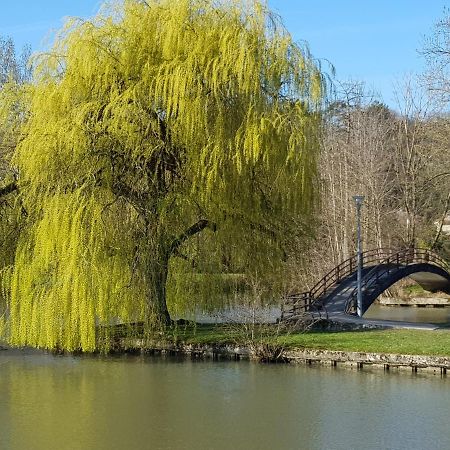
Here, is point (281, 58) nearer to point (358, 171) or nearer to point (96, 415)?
point (96, 415)

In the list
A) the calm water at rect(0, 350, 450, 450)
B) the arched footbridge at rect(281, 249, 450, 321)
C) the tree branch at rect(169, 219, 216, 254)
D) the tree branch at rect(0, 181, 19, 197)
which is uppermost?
the tree branch at rect(0, 181, 19, 197)

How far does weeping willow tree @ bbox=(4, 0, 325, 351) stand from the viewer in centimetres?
1883

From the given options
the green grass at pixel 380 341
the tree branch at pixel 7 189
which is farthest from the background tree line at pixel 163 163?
the green grass at pixel 380 341

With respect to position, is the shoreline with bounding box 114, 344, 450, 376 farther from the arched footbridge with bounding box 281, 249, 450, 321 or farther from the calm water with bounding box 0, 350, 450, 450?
the arched footbridge with bounding box 281, 249, 450, 321

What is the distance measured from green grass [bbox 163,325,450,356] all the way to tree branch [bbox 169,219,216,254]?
2.43 m

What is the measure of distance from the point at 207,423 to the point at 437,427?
165 inches

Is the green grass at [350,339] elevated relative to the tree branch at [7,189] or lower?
lower

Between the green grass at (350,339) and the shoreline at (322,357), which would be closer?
the shoreline at (322,357)

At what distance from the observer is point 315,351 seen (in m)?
19.2

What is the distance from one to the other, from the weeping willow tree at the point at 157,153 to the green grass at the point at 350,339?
1441 millimetres

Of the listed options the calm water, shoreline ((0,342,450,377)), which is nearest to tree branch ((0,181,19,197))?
shoreline ((0,342,450,377))

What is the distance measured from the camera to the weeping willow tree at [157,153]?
18.8 metres

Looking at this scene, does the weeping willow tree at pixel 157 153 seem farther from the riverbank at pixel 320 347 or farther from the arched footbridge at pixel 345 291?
the arched footbridge at pixel 345 291

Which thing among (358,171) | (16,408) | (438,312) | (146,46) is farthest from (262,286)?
(358,171)
